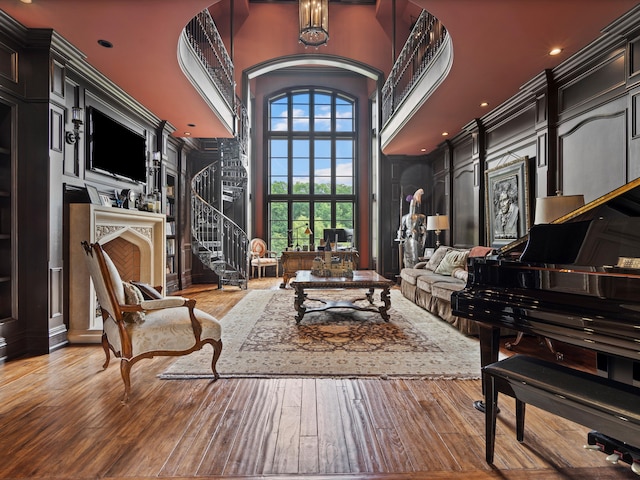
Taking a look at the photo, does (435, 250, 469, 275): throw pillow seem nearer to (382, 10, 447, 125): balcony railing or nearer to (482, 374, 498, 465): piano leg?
(382, 10, 447, 125): balcony railing

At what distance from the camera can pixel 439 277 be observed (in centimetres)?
497

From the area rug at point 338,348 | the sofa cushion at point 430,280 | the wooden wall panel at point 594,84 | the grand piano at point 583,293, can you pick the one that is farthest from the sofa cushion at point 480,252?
the grand piano at point 583,293

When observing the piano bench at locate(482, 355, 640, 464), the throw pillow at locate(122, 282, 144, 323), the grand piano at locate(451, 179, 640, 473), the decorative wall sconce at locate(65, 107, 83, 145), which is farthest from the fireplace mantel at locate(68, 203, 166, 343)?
the piano bench at locate(482, 355, 640, 464)

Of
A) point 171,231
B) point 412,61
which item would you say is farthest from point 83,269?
point 412,61

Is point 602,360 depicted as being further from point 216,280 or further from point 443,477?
point 216,280

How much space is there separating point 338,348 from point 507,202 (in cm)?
329

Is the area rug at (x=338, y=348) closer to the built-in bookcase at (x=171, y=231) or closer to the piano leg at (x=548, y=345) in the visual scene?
the piano leg at (x=548, y=345)

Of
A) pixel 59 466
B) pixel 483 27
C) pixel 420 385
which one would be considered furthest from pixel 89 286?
pixel 483 27

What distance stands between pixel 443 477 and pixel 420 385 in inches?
Result: 38.9

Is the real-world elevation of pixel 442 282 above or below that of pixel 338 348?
above

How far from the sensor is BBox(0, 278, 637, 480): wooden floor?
1.64 m

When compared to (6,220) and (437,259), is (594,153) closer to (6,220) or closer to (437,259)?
(437,259)

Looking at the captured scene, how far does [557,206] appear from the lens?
114 inches

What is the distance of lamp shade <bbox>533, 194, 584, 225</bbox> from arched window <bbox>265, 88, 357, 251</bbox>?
681cm
